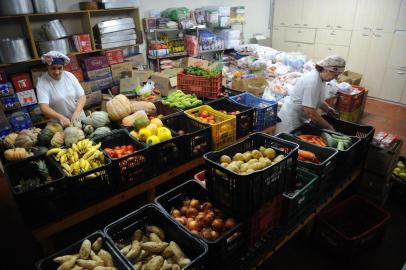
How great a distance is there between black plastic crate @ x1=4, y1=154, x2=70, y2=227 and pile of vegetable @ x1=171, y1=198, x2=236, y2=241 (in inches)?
26.9

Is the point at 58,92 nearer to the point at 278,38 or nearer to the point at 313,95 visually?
the point at 313,95

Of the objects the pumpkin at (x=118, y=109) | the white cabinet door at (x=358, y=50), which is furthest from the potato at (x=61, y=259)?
the white cabinet door at (x=358, y=50)

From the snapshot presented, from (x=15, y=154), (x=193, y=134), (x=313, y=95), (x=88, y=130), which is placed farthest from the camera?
(x=313, y=95)

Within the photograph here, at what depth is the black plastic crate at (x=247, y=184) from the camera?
1.54m

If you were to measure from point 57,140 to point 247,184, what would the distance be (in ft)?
5.53

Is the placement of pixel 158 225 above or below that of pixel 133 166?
below

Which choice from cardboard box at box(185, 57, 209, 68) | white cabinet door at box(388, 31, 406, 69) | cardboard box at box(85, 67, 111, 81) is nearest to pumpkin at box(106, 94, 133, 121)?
cardboard box at box(85, 67, 111, 81)

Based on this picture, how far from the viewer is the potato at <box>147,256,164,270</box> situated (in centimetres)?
135

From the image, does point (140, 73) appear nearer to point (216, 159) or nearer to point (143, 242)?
point (216, 159)

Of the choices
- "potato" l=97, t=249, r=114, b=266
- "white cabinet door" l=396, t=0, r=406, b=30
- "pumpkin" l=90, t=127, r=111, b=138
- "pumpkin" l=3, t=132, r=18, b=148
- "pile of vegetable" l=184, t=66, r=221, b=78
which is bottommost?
"potato" l=97, t=249, r=114, b=266

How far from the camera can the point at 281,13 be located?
7.84 meters

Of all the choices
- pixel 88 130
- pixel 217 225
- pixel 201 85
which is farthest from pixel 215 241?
pixel 201 85

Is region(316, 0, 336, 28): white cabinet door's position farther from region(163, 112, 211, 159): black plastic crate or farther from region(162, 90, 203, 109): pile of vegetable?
region(163, 112, 211, 159): black plastic crate

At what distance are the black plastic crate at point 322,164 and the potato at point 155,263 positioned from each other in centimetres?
122
